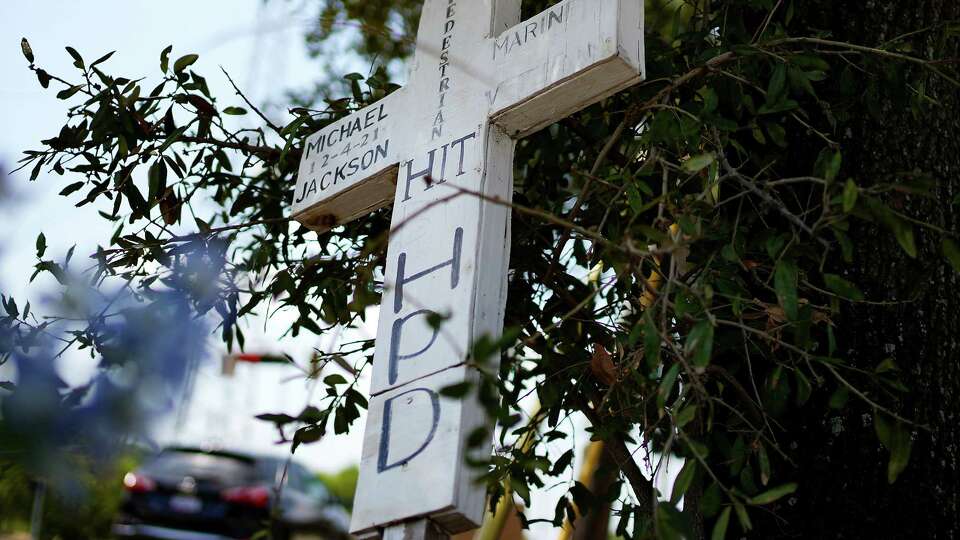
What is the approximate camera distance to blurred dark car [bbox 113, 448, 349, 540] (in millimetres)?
8203

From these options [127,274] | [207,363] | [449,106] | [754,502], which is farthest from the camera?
[207,363]

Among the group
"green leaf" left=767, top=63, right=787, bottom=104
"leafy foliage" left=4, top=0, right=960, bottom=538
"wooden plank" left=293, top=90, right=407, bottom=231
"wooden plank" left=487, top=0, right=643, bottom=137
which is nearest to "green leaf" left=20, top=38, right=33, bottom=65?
"leafy foliage" left=4, top=0, right=960, bottom=538

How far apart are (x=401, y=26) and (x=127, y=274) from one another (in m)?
2.34

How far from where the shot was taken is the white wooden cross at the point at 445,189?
83.1 inches

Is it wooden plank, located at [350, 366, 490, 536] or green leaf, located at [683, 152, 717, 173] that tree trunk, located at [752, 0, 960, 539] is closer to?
green leaf, located at [683, 152, 717, 173]

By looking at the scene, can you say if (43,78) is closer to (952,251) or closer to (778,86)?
(778,86)

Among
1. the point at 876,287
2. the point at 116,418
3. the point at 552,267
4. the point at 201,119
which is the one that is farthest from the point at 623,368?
the point at 116,418

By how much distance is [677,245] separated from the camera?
200 centimetres

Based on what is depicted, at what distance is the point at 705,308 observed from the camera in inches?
81.0

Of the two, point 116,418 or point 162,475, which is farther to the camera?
point 162,475

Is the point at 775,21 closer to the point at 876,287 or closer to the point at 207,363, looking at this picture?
the point at 876,287

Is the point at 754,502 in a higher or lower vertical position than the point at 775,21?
lower

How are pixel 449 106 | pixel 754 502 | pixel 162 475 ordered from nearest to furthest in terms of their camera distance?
1. pixel 754 502
2. pixel 449 106
3. pixel 162 475

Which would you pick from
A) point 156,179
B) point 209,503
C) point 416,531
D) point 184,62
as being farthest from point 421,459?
point 209,503
